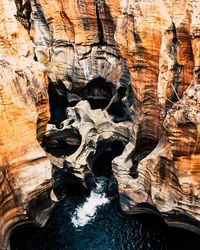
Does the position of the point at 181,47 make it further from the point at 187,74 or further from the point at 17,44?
the point at 17,44

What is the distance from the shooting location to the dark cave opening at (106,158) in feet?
107

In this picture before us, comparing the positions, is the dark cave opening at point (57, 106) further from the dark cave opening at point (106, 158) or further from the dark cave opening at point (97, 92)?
the dark cave opening at point (106, 158)

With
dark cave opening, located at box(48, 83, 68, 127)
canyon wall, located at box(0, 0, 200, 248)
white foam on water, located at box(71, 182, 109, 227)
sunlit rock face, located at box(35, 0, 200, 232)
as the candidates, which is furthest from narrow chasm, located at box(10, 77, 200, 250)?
sunlit rock face, located at box(35, 0, 200, 232)

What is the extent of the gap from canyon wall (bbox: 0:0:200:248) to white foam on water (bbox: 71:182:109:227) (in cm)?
184

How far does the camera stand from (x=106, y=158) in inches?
1361

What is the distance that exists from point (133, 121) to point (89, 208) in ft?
27.9

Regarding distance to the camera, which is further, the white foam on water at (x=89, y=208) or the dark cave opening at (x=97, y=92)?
the dark cave opening at (x=97, y=92)

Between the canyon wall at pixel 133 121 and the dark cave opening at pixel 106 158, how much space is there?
0.25m

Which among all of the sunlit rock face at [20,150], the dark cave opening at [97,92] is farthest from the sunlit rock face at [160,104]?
the sunlit rock face at [20,150]

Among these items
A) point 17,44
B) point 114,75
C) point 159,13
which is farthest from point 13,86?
point 114,75

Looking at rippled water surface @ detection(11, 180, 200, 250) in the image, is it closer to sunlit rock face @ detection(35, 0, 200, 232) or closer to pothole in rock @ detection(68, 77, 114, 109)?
sunlit rock face @ detection(35, 0, 200, 232)

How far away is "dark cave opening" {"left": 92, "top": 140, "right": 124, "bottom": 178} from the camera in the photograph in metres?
32.7

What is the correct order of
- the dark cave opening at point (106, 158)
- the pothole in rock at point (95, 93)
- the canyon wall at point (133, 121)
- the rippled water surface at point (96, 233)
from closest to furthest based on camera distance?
the canyon wall at point (133, 121)
the rippled water surface at point (96, 233)
the dark cave opening at point (106, 158)
the pothole in rock at point (95, 93)

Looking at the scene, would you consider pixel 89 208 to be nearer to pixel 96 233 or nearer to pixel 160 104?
pixel 96 233
